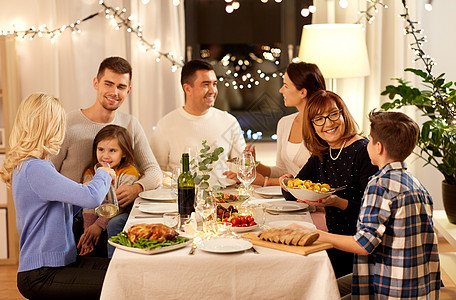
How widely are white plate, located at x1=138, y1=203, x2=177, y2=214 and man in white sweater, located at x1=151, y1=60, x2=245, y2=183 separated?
1.10m

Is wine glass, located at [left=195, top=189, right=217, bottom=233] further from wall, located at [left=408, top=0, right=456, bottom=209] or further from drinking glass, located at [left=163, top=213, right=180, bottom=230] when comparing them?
wall, located at [left=408, top=0, right=456, bottom=209]

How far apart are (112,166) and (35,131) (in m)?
0.92

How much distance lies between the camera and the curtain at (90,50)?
4.50 meters

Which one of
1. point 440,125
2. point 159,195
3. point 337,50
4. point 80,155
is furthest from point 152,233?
point 337,50

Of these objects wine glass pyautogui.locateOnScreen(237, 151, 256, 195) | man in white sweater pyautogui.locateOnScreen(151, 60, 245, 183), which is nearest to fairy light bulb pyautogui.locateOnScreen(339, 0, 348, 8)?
man in white sweater pyautogui.locateOnScreen(151, 60, 245, 183)

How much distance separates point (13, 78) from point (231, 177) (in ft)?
6.74

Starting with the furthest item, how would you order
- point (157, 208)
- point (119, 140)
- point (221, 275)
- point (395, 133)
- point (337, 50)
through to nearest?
point (337, 50)
point (119, 140)
point (157, 208)
point (395, 133)
point (221, 275)

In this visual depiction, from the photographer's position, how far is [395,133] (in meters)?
2.05

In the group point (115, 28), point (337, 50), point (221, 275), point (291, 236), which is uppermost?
point (115, 28)

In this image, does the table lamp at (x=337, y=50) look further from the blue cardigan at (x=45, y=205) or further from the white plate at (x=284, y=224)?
the blue cardigan at (x=45, y=205)

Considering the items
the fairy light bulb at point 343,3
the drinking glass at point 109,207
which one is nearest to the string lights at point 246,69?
the fairy light bulb at point 343,3

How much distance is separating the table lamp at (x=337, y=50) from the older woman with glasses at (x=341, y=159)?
1360 mm

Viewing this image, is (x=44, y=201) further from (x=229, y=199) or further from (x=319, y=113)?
(x=319, y=113)

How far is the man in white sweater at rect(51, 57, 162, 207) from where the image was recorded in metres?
3.34
